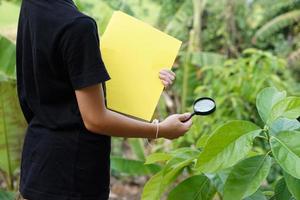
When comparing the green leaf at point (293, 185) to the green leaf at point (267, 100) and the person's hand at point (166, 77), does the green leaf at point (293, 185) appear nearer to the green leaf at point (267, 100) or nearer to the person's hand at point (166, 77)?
the green leaf at point (267, 100)

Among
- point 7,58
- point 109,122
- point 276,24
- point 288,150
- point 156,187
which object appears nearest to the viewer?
point 288,150

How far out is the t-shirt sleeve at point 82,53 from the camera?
4.30ft

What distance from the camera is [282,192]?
4.59ft

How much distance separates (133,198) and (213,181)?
8.98 feet

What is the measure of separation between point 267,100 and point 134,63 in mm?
382

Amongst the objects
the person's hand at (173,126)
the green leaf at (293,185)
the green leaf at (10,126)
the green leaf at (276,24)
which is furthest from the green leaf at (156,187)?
the green leaf at (276,24)

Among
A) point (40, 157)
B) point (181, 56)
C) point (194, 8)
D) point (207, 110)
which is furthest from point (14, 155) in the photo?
point (194, 8)

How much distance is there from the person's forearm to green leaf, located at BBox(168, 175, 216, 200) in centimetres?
17

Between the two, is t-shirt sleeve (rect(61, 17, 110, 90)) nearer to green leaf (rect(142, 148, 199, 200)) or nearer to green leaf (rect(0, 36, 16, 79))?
green leaf (rect(142, 148, 199, 200))

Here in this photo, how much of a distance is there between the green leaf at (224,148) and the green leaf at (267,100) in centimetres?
13

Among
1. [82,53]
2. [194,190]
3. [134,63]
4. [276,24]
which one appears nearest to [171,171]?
[194,190]

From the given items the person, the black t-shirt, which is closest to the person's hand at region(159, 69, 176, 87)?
the person

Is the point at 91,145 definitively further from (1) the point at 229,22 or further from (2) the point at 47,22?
(1) the point at 229,22

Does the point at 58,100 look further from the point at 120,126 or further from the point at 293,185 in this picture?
the point at 293,185
